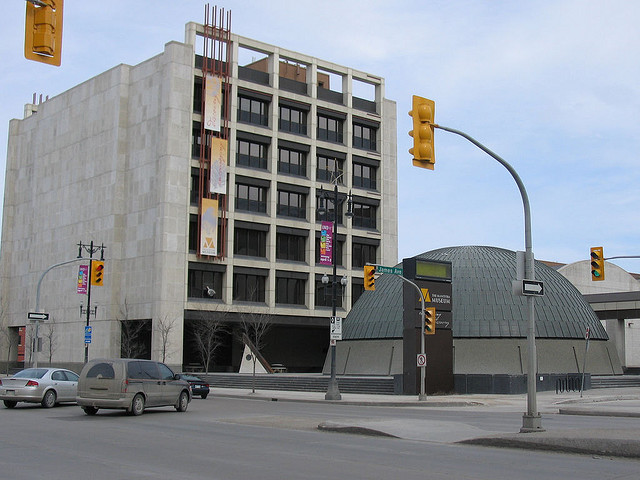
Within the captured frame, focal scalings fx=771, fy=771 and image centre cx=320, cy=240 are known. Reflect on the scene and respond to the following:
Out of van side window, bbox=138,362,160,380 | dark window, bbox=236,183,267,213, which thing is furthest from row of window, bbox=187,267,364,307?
van side window, bbox=138,362,160,380

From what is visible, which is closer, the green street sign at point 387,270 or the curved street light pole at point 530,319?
the curved street light pole at point 530,319

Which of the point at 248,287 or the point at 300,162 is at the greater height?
the point at 300,162

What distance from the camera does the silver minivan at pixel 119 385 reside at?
927 inches

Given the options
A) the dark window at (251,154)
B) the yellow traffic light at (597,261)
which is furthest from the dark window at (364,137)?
the yellow traffic light at (597,261)

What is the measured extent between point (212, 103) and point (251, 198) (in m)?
10.1

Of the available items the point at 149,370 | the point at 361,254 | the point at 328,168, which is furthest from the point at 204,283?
the point at 149,370

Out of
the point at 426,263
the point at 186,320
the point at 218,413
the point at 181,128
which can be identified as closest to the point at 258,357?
the point at 186,320

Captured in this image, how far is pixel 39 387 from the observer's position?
88.3ft

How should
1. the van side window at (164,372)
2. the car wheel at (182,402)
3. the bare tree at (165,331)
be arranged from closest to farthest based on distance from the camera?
the van side window at (164,372) → the car wheel at (182,402) → the bare tree at (165,331)

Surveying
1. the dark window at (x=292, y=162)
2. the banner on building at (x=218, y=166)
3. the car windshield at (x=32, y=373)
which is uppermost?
the dark window at (x=292, y=162)

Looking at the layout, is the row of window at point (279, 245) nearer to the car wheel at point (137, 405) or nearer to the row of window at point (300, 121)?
the row of window at point (300, 121)

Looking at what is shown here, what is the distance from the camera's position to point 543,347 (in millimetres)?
54125

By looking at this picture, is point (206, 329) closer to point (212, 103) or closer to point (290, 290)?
point (290, 290)

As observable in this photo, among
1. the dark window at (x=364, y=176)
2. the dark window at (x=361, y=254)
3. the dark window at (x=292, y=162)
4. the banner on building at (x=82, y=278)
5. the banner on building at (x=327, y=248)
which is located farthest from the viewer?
the dark window at (x=364, y=176)
